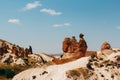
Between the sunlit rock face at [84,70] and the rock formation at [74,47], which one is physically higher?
the rock formation at [74,47]

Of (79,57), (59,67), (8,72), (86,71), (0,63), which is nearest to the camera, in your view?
(86,71)

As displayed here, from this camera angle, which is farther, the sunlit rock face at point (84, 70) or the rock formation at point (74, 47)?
the rock formation at point (74, 47)

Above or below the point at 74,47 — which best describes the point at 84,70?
below

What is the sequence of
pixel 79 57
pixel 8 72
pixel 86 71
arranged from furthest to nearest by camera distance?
1. pixel 8 72
2. pixel 79 57
3. pixel 86 71

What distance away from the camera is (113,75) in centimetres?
7556

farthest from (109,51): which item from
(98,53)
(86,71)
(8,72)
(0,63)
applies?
(0,63)

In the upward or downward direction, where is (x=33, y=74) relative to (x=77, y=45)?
downward

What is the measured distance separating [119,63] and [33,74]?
24501mm

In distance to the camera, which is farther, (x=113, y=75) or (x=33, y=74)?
(x=33, y=74)

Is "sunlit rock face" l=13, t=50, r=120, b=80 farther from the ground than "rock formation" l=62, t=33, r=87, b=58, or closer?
closer

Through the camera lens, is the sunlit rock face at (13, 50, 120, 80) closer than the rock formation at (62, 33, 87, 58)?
Yes

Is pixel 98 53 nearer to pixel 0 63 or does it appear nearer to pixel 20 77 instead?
pixel 20 77

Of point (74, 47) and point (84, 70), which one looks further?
point (74, 47)

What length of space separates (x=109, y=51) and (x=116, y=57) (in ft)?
16.3
